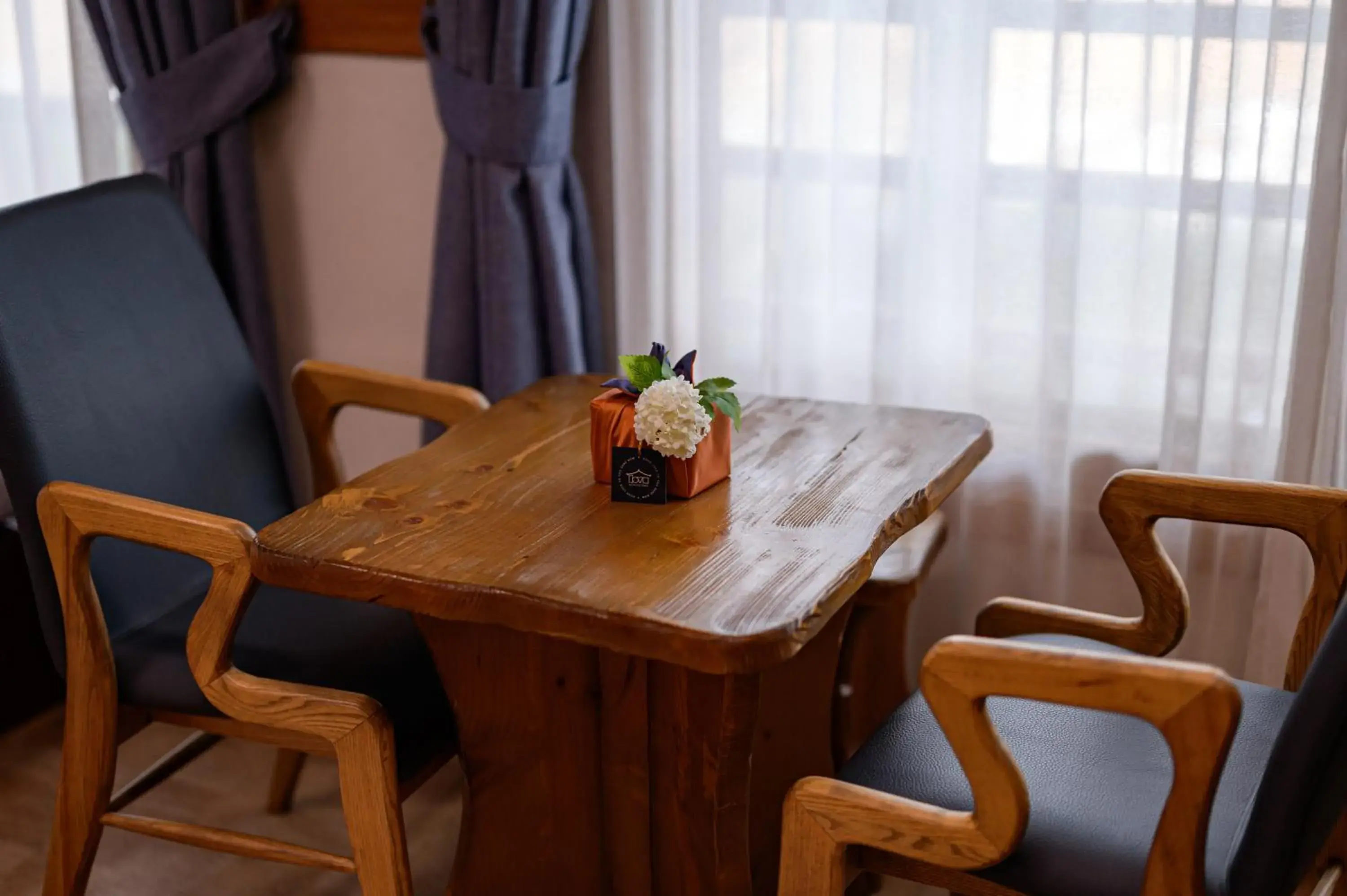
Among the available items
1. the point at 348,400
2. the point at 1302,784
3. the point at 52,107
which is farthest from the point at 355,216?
the point at 1302,784

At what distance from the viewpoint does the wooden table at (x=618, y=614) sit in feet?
4.48

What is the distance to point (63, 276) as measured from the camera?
1869mm

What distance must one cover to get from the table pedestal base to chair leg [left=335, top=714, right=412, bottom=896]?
0.28ft

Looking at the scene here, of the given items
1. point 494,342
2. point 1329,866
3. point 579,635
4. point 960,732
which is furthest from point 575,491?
point 1329,866

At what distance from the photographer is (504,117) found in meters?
2.24

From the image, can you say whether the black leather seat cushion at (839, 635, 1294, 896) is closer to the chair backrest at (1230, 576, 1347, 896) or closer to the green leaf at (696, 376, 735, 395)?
the chair backrest at (1230, 576, 1347, 896)

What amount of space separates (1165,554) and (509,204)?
3.71 ft

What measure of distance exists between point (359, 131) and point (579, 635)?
4.81ft

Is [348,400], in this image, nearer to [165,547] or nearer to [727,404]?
[165,547]

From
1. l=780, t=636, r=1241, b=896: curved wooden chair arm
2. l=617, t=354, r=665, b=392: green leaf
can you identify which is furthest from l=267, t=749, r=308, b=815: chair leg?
l=780, t=636, r=1241, b=896: curved wooden chair arm

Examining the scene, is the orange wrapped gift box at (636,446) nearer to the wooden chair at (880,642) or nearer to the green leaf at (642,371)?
the green leaf at (642,371)

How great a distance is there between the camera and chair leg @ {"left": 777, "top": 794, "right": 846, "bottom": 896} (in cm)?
138

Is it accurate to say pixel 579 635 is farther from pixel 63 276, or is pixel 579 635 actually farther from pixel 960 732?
pixel 63 276

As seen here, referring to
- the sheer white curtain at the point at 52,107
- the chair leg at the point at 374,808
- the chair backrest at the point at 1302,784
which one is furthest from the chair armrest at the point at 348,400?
the chair backrest at the point at 1302,784
